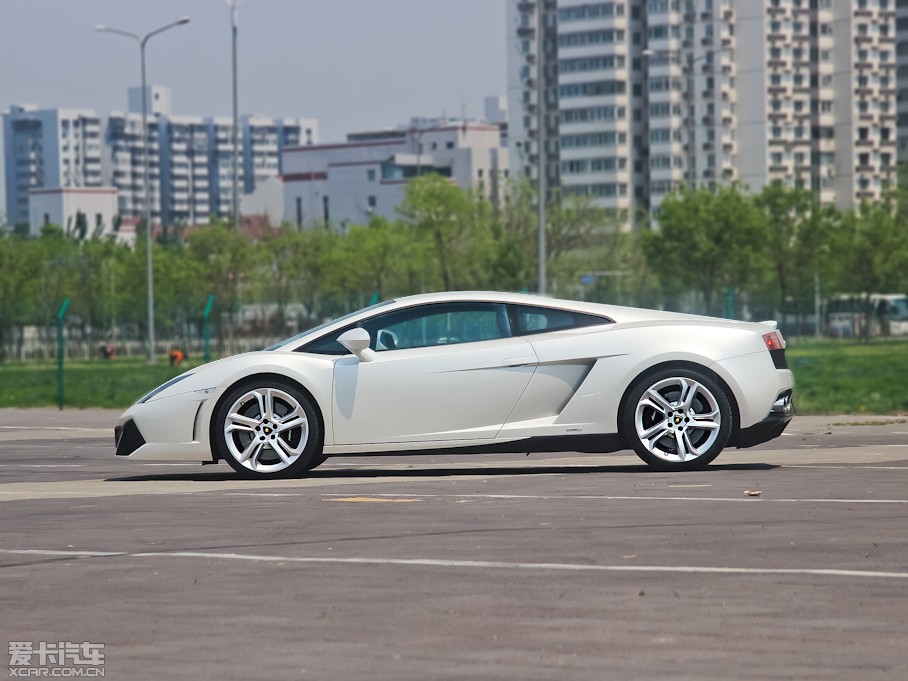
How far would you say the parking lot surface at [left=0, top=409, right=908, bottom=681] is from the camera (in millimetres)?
5266

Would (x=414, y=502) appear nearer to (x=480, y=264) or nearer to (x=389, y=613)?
(x=389, y=613)

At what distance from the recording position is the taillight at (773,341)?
11562 mm

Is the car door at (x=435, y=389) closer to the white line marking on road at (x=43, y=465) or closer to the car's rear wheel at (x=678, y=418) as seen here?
the car's rear wheel at (x=678, y=418)

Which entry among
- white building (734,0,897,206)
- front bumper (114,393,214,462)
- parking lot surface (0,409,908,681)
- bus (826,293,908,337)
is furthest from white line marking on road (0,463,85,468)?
white building (734,0,897,206)

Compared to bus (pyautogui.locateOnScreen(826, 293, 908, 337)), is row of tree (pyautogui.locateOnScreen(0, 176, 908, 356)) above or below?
above

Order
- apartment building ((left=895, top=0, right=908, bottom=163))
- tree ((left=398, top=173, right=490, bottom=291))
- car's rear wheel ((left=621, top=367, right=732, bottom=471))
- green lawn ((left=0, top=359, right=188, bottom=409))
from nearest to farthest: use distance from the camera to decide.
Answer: car's rear wheel ((left=621, top=367, right=732, bottom=471)) < green lawn ((left=0, top=359, right=188, bottom=409)) < tree ((left=398, top=173, right=490, bottom=291)) < apartment building ((left=895, top=0, right=908, bottom=163))

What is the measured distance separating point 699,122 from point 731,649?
152269mm

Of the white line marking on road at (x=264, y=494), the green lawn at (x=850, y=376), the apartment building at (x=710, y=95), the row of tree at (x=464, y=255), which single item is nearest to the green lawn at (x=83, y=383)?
the row of tree at (x=464, y=255)

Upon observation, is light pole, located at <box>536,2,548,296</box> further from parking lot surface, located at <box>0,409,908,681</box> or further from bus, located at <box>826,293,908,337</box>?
parking lot surface, located at <box>0,409,908,681</box>

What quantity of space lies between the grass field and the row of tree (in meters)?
15.1

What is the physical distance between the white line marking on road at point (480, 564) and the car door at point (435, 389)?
373cm

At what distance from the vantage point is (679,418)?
11289mm

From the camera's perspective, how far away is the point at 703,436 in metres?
11.3

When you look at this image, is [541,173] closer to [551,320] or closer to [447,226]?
[551,320]
